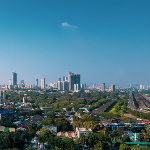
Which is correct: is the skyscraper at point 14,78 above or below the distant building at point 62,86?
above

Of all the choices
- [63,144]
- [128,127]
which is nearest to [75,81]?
[128,127]

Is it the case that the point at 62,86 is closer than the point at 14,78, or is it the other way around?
the point at 62,86

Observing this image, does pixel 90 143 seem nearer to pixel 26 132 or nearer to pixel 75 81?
pixel 26 132

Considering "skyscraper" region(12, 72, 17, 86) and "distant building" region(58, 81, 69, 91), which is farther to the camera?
"skyscraper" region(12, 72, 17, 86)

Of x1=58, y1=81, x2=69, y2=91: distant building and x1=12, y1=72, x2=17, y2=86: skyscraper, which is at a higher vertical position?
x1=12, y1=72, x2=17, y2=86: skyscraper

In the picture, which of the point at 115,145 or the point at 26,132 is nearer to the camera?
the point at 115,145

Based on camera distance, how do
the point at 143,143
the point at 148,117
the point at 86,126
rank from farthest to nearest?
the point at 148,117, the point at 86,126, the point at 143,143

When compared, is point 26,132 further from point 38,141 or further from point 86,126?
point 86,126

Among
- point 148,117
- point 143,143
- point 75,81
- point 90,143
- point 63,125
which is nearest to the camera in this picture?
point 90,143

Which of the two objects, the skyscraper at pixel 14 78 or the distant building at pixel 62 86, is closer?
the distant building at pixel 62 86

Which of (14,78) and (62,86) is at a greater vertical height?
(14,78)
